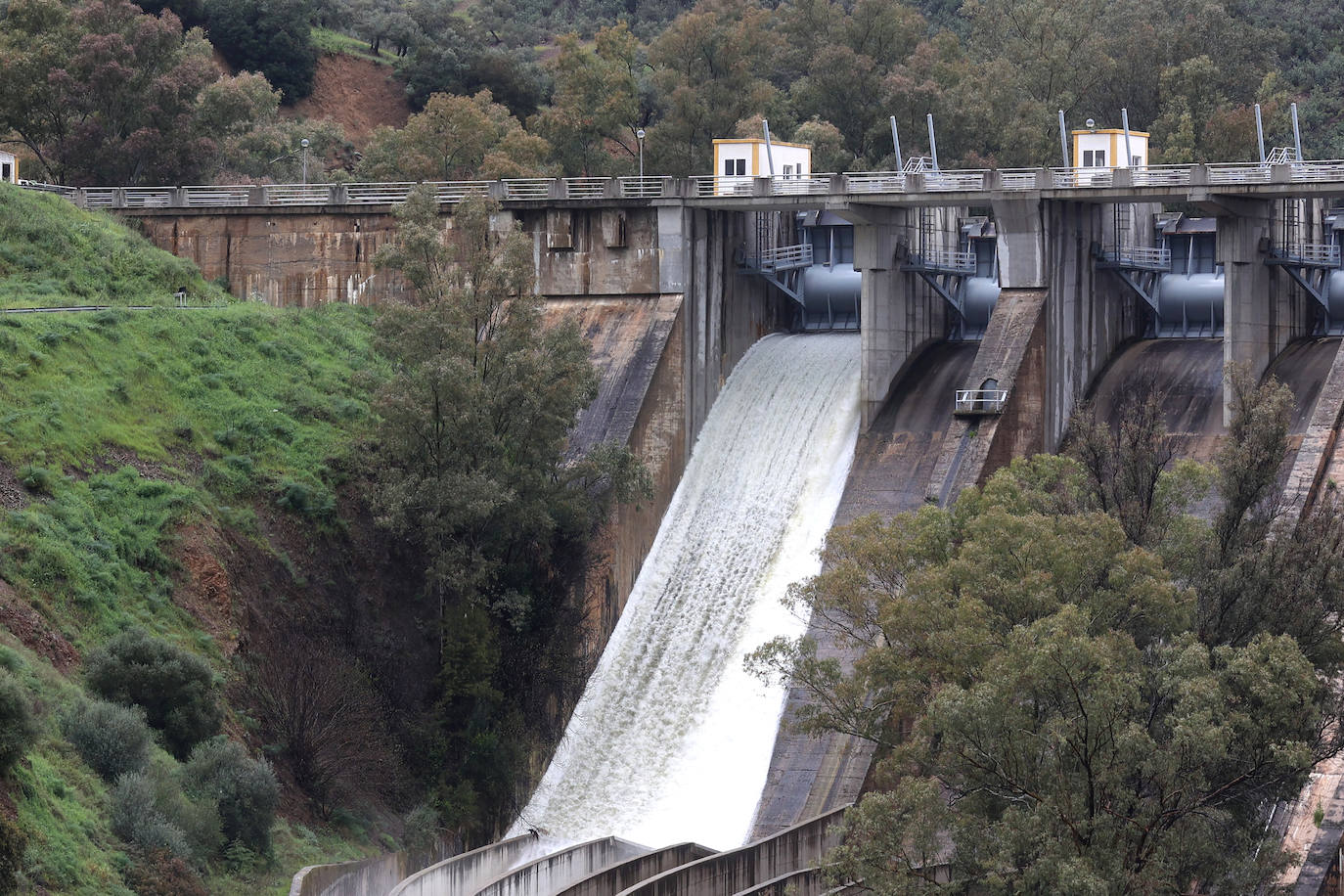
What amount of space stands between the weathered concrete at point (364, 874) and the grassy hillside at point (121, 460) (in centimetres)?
58

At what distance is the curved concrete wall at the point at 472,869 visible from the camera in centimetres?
3803

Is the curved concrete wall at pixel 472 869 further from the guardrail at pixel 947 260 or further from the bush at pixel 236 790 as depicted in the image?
the guardrail at pixel 947 260

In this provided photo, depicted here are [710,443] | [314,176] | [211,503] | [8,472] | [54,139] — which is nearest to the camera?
[8,472]

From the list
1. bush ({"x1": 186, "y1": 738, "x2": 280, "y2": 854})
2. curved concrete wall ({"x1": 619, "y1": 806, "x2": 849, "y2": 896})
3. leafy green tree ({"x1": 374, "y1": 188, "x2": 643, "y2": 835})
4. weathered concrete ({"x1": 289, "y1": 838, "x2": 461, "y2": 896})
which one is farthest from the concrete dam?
bush ({"x1": 186, "y1": 738, "x2": 280, "y2": 854})

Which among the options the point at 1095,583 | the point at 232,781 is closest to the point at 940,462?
the point at 1095,583

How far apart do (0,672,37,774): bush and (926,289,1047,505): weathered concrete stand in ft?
75.7

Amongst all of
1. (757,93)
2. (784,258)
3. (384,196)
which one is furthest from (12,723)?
(757,93)

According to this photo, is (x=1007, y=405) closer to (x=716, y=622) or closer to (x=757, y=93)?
(x=716, y=622)

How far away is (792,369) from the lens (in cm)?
5684

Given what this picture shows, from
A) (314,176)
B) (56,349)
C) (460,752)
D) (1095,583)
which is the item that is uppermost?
(314,176)

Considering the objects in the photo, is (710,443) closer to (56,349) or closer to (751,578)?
(751,578)

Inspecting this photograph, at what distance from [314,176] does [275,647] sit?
146 ft

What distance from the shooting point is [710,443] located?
55344 millimetres

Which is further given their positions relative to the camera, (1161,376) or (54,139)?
(54,139)
